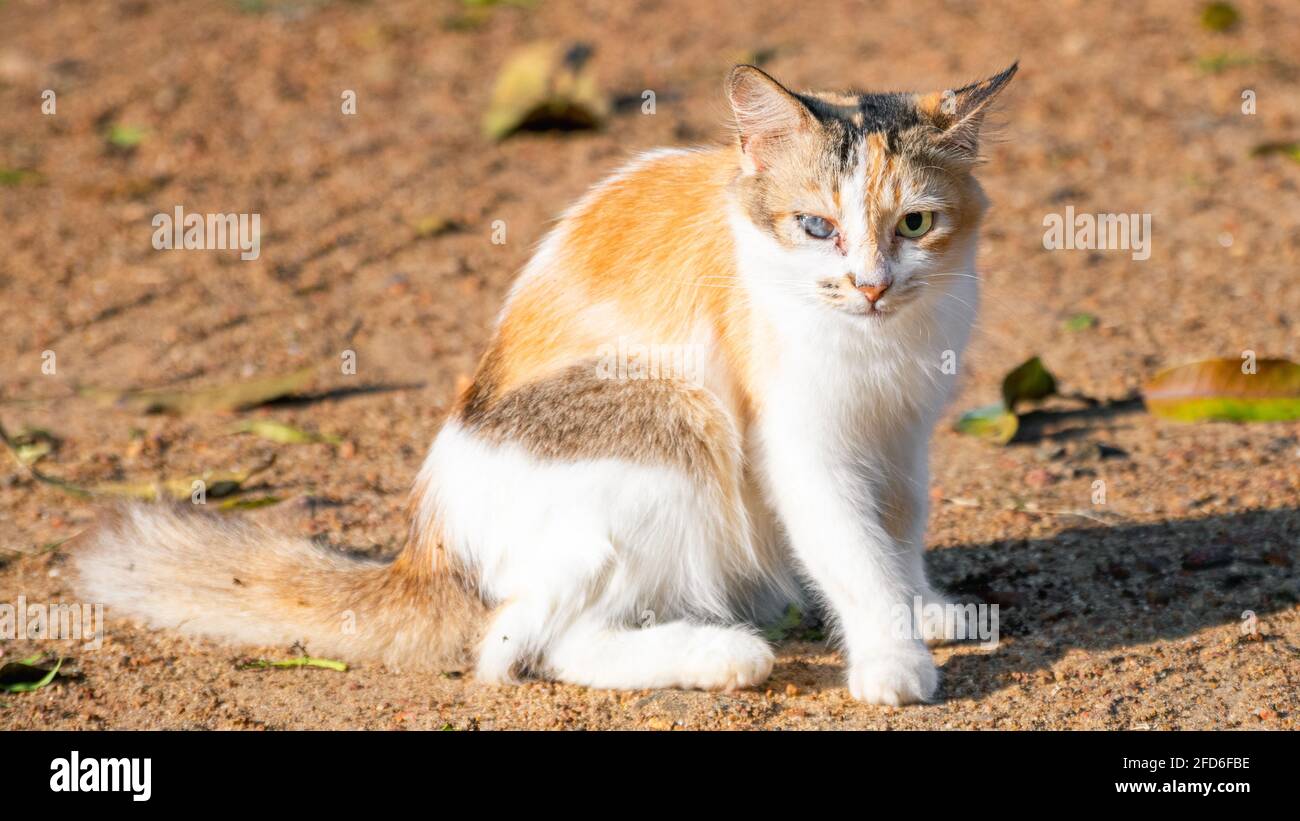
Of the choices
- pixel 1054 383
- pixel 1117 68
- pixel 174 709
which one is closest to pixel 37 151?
pixel 174 709

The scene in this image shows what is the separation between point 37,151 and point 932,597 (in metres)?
7.48

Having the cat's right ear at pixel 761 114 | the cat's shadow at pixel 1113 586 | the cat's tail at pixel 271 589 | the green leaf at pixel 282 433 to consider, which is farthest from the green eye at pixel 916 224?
the green leaf at pixel 282 433

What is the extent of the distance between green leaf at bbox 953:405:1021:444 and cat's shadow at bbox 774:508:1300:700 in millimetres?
882

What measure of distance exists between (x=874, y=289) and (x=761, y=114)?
676mm

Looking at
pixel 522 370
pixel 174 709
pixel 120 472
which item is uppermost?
pixel 522 370

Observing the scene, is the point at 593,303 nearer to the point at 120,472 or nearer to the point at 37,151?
the point at 120,472

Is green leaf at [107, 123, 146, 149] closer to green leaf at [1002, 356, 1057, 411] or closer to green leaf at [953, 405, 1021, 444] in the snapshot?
green leaf at [953, 405, 1021, 444]

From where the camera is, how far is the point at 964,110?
4074mm

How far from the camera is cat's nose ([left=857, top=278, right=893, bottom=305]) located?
12.6 feet

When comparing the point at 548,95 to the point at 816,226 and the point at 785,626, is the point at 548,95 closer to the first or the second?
the point at 785,626

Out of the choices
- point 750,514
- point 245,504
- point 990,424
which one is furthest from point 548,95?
point 750,514

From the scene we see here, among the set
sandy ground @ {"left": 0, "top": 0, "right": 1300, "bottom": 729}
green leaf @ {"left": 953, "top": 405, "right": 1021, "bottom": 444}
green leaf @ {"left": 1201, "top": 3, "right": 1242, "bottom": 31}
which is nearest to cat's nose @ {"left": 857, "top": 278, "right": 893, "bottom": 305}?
sandy ground @ {"left": 0, "top": 0, "right": 1300, "bottom": 729}

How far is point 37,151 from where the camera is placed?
370 inches

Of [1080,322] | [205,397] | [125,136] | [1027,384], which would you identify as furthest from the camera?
[125,136]
